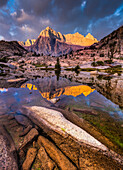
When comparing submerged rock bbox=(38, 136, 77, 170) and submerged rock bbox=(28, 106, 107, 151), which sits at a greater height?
submerged rock bbox=(28, 106, 107, 151)

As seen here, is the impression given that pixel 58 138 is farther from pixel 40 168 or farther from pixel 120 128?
pixel 120 128

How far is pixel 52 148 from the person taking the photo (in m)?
4.57

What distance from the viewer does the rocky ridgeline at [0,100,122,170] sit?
388 cm

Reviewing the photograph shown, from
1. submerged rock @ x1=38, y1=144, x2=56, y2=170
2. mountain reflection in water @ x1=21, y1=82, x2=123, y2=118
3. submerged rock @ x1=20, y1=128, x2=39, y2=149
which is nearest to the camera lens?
submerged rock @ x1=38, y1=144, x2=56, y2=170

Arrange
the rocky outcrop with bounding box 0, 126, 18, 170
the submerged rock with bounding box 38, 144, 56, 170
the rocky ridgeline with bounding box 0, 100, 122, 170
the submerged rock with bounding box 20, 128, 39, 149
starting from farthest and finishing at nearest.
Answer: the submerged rock with bounding box 20, 128, 39, 149 < the rocky ridgeline with bounding box 0, 100, 122, 170 < the submerged rock with bounding box 38, 144, 56, 170 < the rocky outcrop with bounding box 0, 126, 18, 170

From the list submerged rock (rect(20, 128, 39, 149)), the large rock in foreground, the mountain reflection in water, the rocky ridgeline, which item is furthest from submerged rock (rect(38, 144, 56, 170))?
the mountain reflection in water

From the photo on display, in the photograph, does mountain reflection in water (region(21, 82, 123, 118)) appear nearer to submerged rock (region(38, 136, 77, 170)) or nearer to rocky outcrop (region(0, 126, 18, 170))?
submerged rock (region(38, 136, 77, 170))

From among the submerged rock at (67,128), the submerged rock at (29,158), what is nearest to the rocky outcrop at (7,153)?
the submerged rock at (29,158)

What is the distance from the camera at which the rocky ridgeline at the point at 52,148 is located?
388 centimetres

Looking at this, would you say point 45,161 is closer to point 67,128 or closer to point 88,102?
point 67,128

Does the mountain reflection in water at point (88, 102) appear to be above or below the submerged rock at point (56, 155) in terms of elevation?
below

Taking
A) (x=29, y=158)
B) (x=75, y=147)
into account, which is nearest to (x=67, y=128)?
(x=75, y=147)

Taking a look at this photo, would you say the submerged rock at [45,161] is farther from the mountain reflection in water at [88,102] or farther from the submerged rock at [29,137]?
the mountain reflection in water at [88,102]

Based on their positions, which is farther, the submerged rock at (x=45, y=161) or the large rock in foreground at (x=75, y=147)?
the large rock in foreground at (x=75, y=147)
